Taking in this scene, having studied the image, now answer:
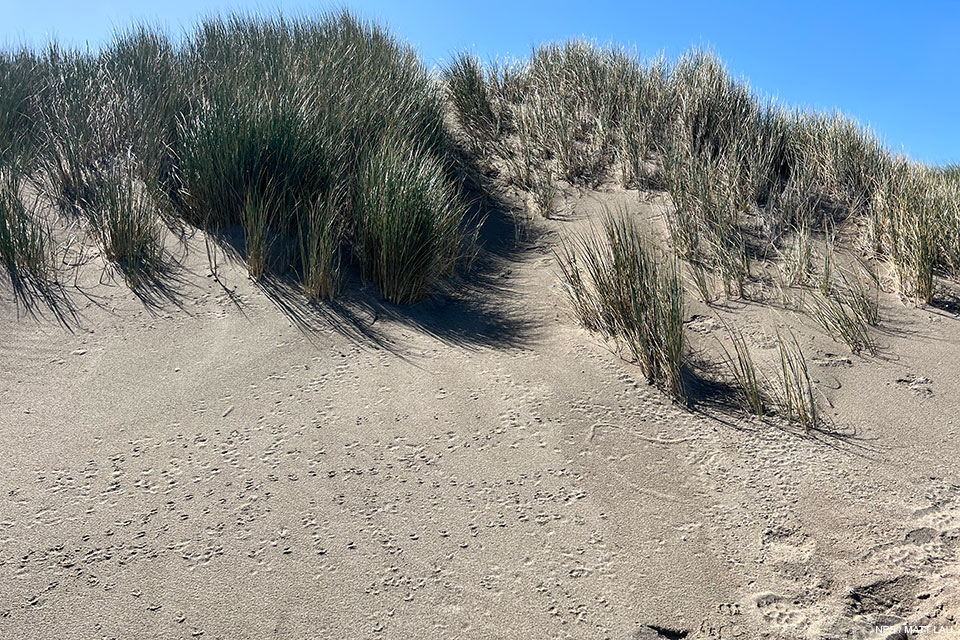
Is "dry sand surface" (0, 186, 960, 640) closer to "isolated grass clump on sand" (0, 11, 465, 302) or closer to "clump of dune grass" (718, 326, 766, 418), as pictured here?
"clump of dune grass" (718, 326, 766, 418)

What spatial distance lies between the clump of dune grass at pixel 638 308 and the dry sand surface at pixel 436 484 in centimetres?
13

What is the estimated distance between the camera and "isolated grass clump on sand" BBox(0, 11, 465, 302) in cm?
477

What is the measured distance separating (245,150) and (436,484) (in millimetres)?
3204

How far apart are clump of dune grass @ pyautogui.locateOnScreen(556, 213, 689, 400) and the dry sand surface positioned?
0.13 metres

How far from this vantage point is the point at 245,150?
5.09 meters

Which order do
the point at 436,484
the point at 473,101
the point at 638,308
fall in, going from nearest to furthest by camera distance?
1. the point at 436,484
2. the point at 638,308
3. the point at 473,101

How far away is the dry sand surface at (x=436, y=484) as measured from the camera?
7.88 feet

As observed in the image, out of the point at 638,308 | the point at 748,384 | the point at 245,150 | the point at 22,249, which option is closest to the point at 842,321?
the point at 748,384

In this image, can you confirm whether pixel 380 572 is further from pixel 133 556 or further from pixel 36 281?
pixel 36 281

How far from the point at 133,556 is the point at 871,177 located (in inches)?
245
